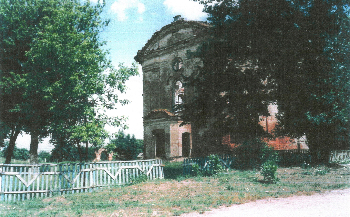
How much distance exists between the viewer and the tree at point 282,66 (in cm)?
1499

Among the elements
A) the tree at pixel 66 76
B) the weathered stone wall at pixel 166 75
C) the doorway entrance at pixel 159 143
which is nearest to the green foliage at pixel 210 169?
the tree at pixel 66 76

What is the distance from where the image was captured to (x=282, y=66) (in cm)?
1572

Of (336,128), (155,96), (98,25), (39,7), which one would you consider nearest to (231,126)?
(336,128)

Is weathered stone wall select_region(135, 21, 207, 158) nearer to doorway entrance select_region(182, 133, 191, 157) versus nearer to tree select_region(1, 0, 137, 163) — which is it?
doorway entrance select_region(182, 133, 191, 157)

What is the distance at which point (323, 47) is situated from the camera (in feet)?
50.1

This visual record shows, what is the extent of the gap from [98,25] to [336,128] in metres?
15.4

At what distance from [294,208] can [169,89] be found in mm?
20621

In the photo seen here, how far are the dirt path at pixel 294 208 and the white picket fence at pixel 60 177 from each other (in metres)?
6.11

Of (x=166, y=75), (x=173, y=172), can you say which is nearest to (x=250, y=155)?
(x=173, y=172)

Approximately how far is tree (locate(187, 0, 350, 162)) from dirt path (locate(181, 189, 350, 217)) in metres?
8.41

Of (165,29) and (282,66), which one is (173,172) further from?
(165,29)

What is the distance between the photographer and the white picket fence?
9680 mm

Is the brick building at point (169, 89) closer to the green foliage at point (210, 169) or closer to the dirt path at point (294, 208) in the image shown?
the green foliage at point (210, 169)

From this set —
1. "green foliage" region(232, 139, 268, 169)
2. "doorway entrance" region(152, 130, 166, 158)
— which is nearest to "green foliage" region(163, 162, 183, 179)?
"green foliage" region(232, 139, 268, 169)
